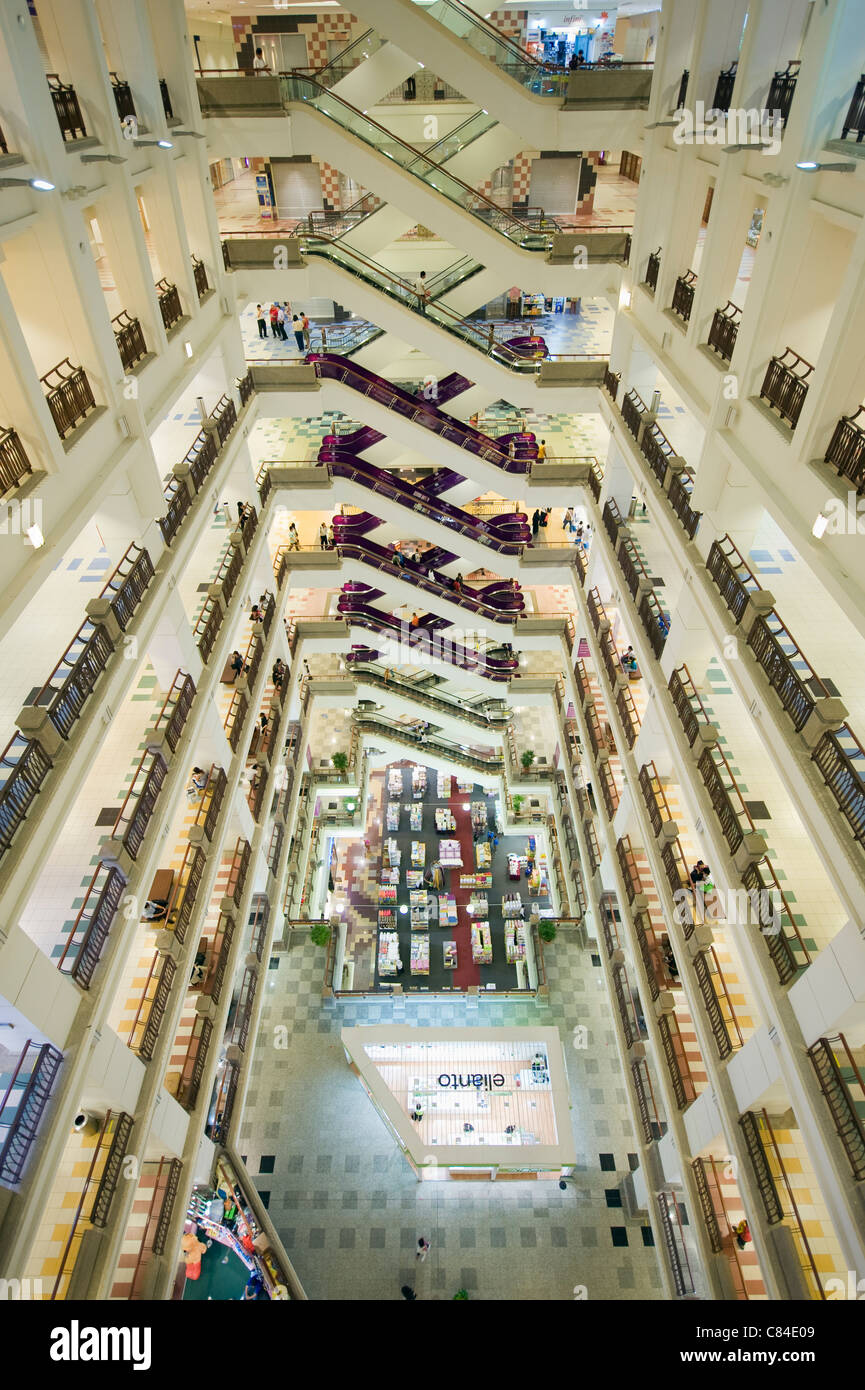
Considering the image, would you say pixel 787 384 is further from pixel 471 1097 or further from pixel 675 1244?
pixel 471 1097

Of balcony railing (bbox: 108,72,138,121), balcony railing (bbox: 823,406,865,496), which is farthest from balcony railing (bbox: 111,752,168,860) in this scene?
balcony railing (bbox: 823,406,865,496)

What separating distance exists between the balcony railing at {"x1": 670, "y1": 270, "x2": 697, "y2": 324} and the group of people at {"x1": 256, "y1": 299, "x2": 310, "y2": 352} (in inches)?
356

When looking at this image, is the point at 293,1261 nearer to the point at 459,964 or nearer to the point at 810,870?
the point at 459,964

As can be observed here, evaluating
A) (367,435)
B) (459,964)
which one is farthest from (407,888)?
(367,435)

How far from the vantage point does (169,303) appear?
30.7 feet

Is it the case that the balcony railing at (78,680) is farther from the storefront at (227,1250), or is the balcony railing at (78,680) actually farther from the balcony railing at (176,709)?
the storefront at (227,1250)

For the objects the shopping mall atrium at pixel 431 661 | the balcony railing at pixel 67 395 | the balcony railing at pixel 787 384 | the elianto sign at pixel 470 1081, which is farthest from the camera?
the elianto sign at pixel 470 1081

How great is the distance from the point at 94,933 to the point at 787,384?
8.26 metres

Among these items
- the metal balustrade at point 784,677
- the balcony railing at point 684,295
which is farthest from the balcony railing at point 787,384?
the balcony railing at point 684,295

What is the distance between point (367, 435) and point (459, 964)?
11.9 m

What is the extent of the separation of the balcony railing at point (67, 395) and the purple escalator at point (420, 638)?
10009 mm

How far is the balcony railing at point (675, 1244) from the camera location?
9.09 metres

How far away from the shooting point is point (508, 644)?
17641mm

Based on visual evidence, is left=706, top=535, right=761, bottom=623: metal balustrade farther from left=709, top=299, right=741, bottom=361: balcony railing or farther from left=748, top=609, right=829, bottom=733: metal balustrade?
left=709, top=299, right=741, bottom=361: balcony railing
